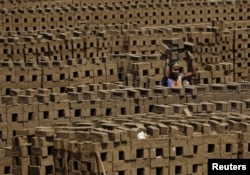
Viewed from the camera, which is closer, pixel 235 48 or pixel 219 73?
pixel 219 73

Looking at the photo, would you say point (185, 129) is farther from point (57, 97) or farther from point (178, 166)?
point (57, 97)

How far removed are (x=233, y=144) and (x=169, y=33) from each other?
3354 centimetres

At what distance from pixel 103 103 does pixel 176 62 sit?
6.52 m

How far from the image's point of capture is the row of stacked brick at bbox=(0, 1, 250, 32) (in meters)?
92.3

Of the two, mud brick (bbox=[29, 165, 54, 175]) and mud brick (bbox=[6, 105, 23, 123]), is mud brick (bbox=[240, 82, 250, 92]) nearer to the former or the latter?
mud brick (bbox=[6, 105, 23, 123])

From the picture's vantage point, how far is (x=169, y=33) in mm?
82625

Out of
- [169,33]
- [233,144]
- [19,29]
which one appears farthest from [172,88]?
[19,29]

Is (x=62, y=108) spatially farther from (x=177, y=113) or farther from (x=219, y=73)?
(x=219, y=73)

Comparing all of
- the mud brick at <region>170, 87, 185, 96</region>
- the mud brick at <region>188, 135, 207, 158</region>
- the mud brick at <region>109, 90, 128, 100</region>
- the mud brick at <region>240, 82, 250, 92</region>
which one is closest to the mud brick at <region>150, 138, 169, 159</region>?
the mud brick at <region>188, 135, 207, 158</region>

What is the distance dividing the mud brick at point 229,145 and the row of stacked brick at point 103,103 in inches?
301

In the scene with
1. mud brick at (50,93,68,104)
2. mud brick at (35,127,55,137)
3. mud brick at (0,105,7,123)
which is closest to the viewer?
mud brick at (35,127,55,137)

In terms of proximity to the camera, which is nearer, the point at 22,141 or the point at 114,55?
the point at 22,141

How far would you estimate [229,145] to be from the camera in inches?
1948

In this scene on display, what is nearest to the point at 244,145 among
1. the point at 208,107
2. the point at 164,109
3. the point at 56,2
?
the point at 164,109
